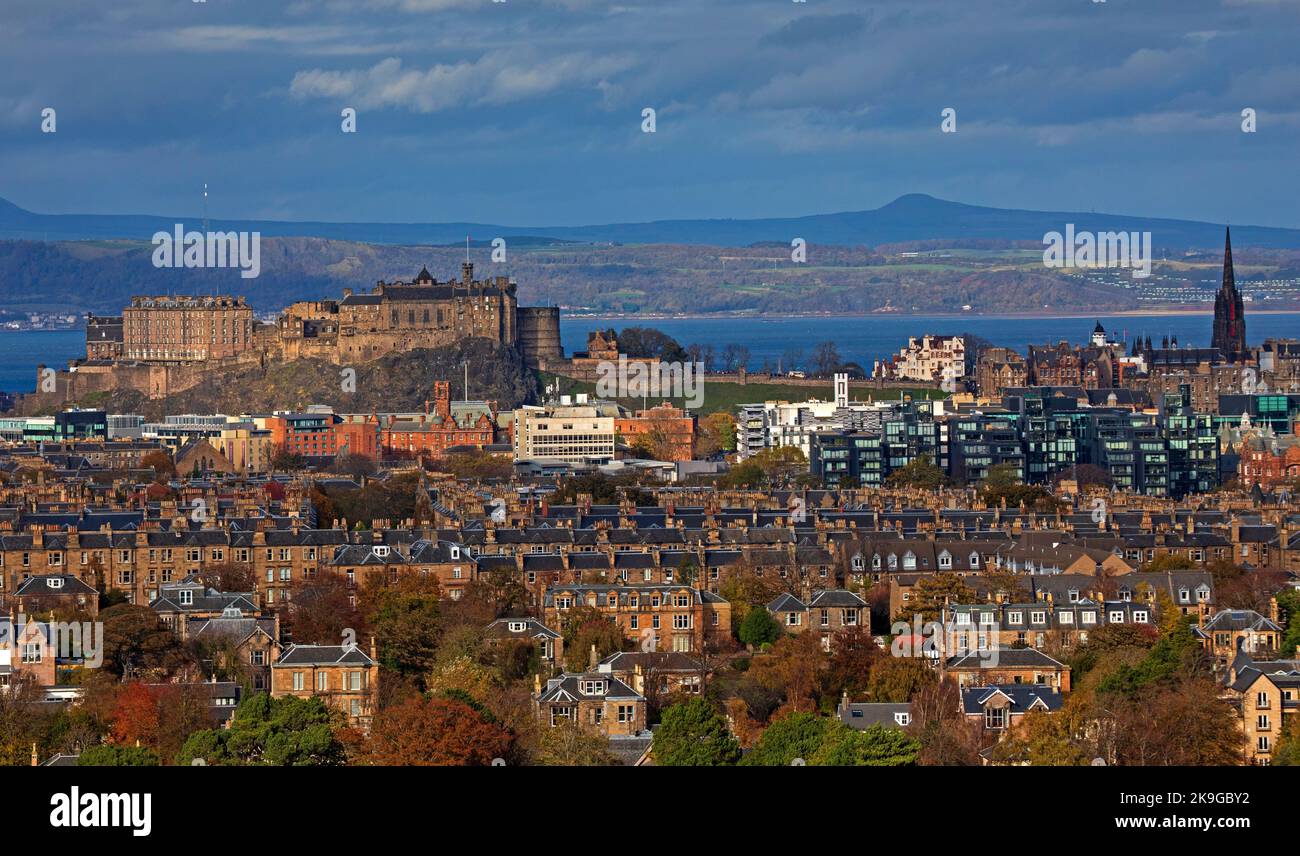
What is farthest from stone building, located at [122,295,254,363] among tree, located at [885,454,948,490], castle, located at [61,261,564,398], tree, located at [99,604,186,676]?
tree, located at [99,604,186,676]

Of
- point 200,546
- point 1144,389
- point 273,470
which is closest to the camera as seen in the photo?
point 200,546

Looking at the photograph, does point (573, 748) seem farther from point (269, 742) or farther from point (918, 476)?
point (918, 476)

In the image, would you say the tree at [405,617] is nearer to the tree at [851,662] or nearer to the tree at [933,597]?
the tree at [851,662]

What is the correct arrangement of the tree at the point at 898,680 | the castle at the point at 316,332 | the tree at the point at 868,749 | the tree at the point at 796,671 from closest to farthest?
the tree at the point at 868,749 → the tree at the point at 898,680 → the tree at the point at 796,671 → the castle at the point at 316,332

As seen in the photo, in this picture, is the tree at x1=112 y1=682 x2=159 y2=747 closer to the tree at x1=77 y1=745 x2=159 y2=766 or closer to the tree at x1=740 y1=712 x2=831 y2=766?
the tree at x1=77 y1=745 x2=159 y2=766

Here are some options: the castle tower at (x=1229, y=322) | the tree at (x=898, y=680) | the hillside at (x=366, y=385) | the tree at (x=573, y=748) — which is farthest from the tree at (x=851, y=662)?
the castle tower at (x=1229, y=322)

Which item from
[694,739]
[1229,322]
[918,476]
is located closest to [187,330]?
[1229,322]
